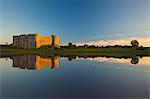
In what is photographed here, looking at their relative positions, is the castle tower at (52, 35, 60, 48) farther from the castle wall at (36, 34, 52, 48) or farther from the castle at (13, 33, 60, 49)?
the castle wall at (36, 34, 52, 48)

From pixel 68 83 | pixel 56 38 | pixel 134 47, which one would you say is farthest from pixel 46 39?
pixel 68 83

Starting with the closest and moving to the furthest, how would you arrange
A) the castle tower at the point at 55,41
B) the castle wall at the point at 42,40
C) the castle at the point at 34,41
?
1. the castle wall at the point at 42,40
2. the castle at the point at 34,41
3. the castle tower at the point at 55,41

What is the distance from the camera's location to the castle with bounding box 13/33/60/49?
473 feet

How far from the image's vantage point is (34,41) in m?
144

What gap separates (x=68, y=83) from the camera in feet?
55.2

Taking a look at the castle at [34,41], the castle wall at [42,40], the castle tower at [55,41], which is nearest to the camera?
the castle wall at [42,40]

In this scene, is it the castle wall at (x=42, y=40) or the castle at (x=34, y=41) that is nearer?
the castle wall at (x=42, y=40)

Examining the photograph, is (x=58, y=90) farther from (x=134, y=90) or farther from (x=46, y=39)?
(x=46, y=39)

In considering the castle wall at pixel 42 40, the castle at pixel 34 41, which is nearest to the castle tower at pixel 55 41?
the castle at pixel 34 41

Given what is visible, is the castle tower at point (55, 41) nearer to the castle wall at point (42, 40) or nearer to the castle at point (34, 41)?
the castle at point (34, 41)

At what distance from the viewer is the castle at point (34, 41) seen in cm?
14425

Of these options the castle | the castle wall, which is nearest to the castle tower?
the castle

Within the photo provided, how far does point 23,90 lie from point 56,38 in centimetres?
14062

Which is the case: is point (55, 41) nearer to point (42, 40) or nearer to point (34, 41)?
point (42, 40)
